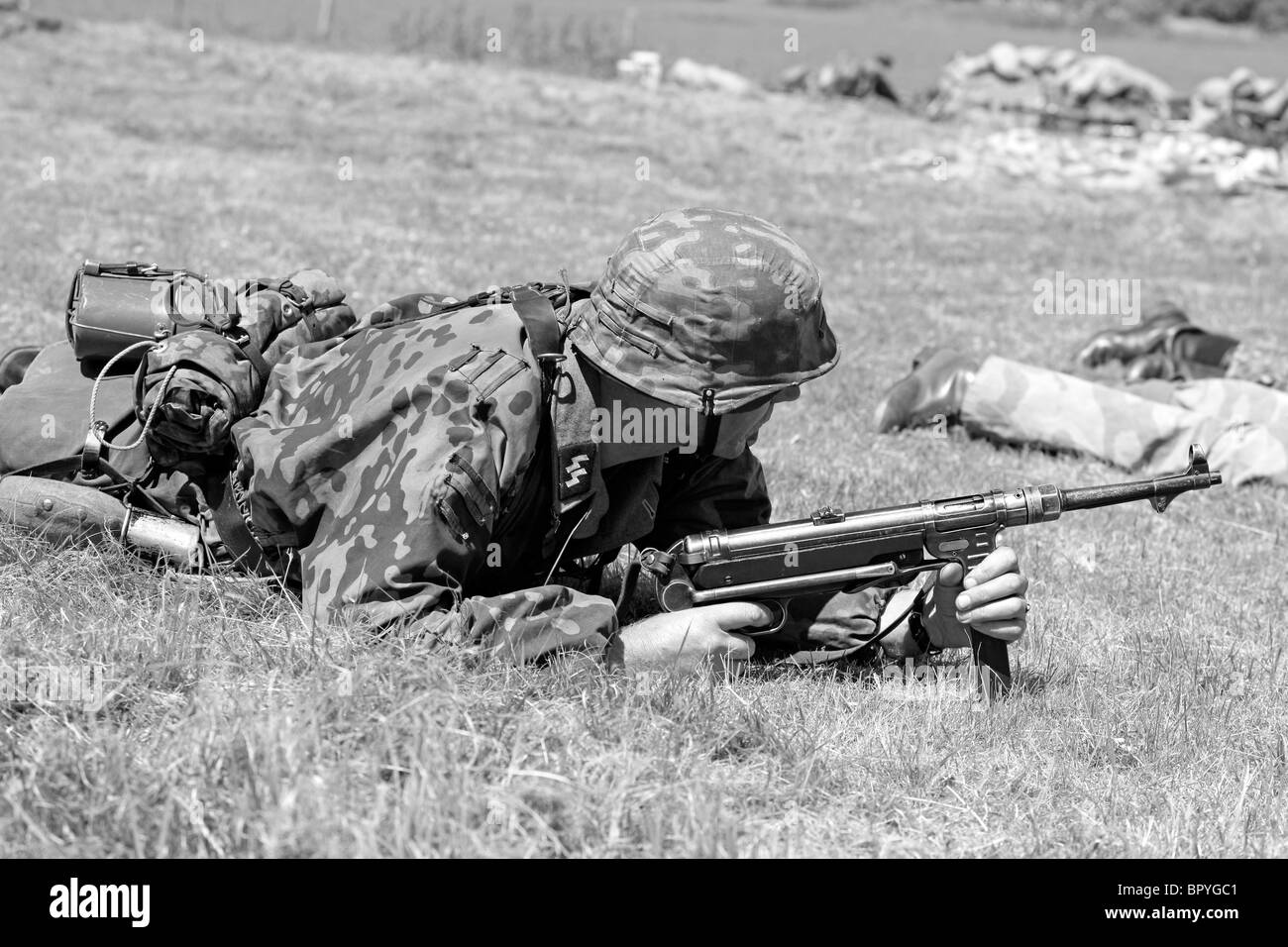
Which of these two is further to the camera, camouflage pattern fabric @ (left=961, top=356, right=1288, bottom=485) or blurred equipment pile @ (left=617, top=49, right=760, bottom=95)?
blurred equipment pile @ (left=617, top=49, right=760, bottom=95)

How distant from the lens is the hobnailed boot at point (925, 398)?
7.15 meters

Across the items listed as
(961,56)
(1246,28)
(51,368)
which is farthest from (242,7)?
(1246,28)

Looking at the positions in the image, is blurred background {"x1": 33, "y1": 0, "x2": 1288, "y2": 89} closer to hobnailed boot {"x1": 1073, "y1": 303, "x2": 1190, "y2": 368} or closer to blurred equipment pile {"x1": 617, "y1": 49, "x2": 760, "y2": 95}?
blurred equipment pile {"x1": 617, "y1": 49, "x2": 760, "y2": 95}

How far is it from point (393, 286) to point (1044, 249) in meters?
7.50

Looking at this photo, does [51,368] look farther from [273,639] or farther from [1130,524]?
[1130,524]

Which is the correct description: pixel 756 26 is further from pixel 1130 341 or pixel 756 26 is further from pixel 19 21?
pixel 1130 341

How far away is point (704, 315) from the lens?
11.3 ft

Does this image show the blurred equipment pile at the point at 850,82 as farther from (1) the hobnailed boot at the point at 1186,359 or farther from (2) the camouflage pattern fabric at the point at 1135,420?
(2) the camouflage pattern fabric at the point at 1135,420

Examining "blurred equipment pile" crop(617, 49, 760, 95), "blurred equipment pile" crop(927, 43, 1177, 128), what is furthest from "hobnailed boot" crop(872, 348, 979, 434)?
"blurred equipment pile" crop(927, 43, 1177, 128)

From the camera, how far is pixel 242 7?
26.8 m

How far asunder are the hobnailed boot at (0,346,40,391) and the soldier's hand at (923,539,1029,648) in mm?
3136

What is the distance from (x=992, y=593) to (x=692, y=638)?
32.9 inches

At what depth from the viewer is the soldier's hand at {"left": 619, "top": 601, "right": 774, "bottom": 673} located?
3.67 m

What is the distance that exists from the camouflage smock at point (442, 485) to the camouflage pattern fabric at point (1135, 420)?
3687mm
